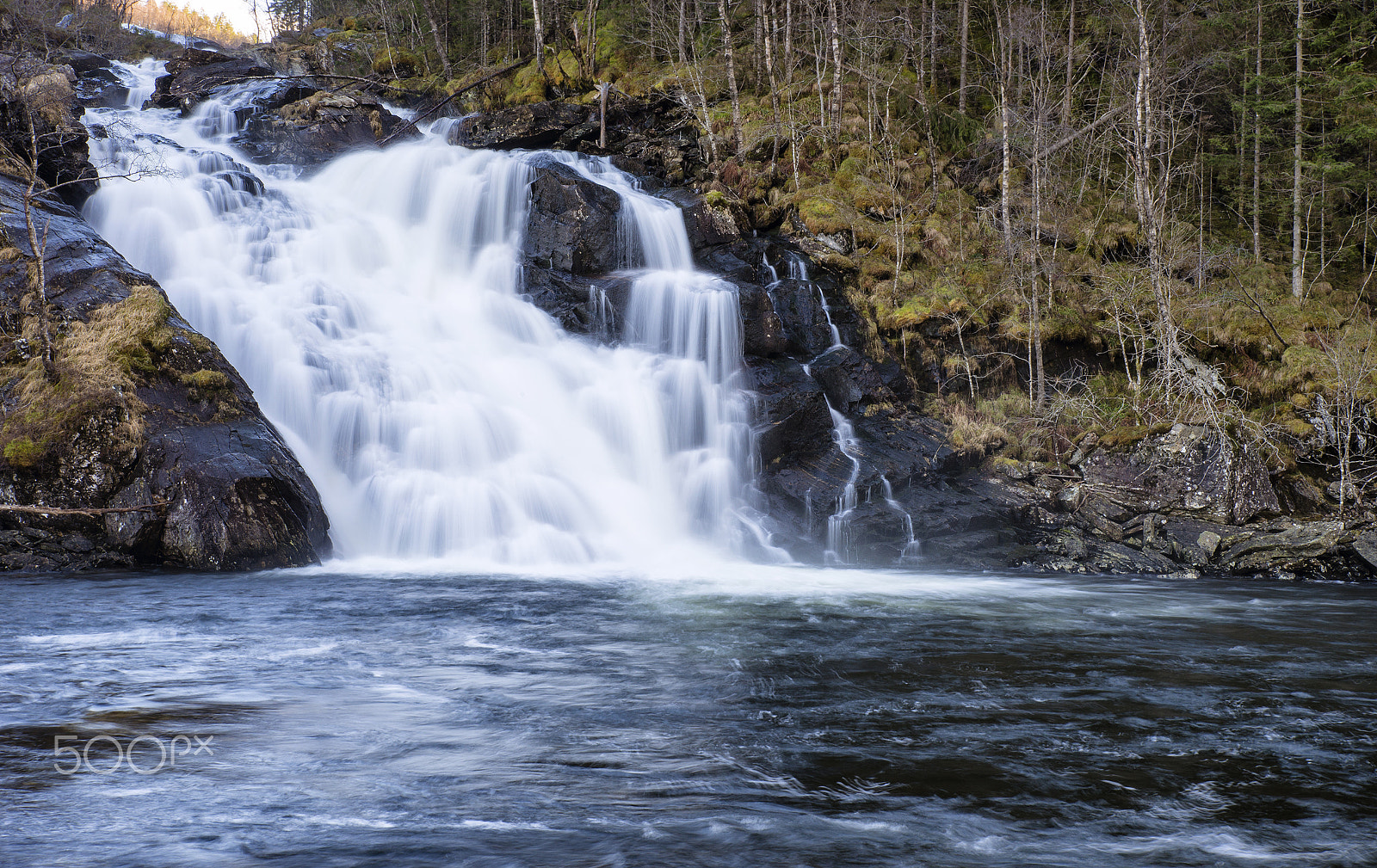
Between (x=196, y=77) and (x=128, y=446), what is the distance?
21648 mm

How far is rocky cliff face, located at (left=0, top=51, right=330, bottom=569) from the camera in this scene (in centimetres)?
1025

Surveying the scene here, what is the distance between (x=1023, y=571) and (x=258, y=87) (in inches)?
1030

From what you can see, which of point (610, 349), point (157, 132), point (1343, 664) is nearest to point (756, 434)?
point (610, 349)

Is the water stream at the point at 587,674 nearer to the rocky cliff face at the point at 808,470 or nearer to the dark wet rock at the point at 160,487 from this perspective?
the dark wet rock at the point at 160,487

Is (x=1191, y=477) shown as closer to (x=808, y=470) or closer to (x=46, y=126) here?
(x=808, y=470)

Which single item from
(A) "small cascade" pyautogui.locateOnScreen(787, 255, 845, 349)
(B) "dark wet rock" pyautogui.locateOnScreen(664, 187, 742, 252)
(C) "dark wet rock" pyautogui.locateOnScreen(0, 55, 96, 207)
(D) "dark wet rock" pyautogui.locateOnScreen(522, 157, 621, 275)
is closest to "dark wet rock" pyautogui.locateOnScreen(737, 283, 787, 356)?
(A) "small cascade" pyautogui.locateOnScreen(787, 255, 845, 349)

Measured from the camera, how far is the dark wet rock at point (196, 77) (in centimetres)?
2503

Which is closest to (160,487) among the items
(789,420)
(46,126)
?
(789,420)

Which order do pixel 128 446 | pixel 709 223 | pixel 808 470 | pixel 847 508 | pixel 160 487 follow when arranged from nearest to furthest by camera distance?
1. pixel 160 487
2. pixel 128 446
3. pixel 847 508
4. pixel 808 470
5. pixel 709 223

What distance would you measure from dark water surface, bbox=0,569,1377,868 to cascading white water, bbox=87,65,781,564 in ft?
13.6

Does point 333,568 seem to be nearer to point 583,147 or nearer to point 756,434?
point 756,434

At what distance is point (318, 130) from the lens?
76.3ft

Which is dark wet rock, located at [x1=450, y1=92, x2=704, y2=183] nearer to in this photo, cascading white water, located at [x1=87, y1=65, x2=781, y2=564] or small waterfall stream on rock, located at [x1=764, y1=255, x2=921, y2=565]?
cascading white water, located at [x1=87, y1=65, x2=781, y2=564]

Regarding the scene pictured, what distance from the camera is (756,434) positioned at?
15188 millimetres
